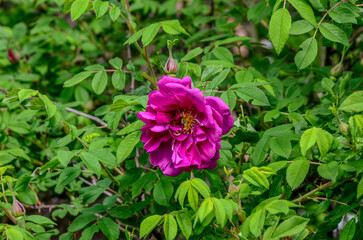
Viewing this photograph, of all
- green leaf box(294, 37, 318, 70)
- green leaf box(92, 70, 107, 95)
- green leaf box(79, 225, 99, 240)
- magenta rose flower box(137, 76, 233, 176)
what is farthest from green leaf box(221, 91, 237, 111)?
green leaf box(79, 225, 99, 240)

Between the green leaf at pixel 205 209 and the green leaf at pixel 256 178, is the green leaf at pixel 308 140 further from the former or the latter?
the green leaf at pixel 205 209

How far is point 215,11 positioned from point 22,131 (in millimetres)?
1611

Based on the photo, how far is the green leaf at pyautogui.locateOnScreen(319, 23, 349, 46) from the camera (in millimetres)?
1326

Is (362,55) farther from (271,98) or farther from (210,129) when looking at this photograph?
(210,129)

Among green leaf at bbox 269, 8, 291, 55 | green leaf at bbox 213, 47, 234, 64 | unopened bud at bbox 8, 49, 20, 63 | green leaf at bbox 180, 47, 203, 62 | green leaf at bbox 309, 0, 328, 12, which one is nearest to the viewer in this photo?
green leaf at bbox 269, 8, 291, 55

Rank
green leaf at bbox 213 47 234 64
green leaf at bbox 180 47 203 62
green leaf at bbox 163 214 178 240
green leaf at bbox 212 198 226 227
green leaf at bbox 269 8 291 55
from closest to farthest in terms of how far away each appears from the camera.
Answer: green leaf at bbox 212 198 226 227 < green leaf at bbox 163 214 178 240 < green leaf at bbox 269 8 291 55 < green leaf at bbox 180 47 203 62 < green leaf at bbox 213 47 234 64

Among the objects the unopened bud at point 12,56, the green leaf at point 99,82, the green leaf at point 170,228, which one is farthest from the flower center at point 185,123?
the unopened bud at point 12,56

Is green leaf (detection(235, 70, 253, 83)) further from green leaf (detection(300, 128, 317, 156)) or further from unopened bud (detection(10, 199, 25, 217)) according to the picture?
unopened bud (detection(10, 199, 25, 217))

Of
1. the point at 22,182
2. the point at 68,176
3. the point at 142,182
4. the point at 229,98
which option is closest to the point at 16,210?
the point at 22,182

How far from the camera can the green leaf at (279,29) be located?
1.25 m

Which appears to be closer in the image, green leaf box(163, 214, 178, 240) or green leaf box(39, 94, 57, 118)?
green leaf box(163, 214, 178, 240)

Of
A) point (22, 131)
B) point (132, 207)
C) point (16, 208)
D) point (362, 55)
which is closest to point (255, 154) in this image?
point (132, 207)

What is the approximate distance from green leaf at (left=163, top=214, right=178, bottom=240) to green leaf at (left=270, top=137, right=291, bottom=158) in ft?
1.20

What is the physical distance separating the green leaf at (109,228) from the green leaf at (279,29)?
2.56 feet
